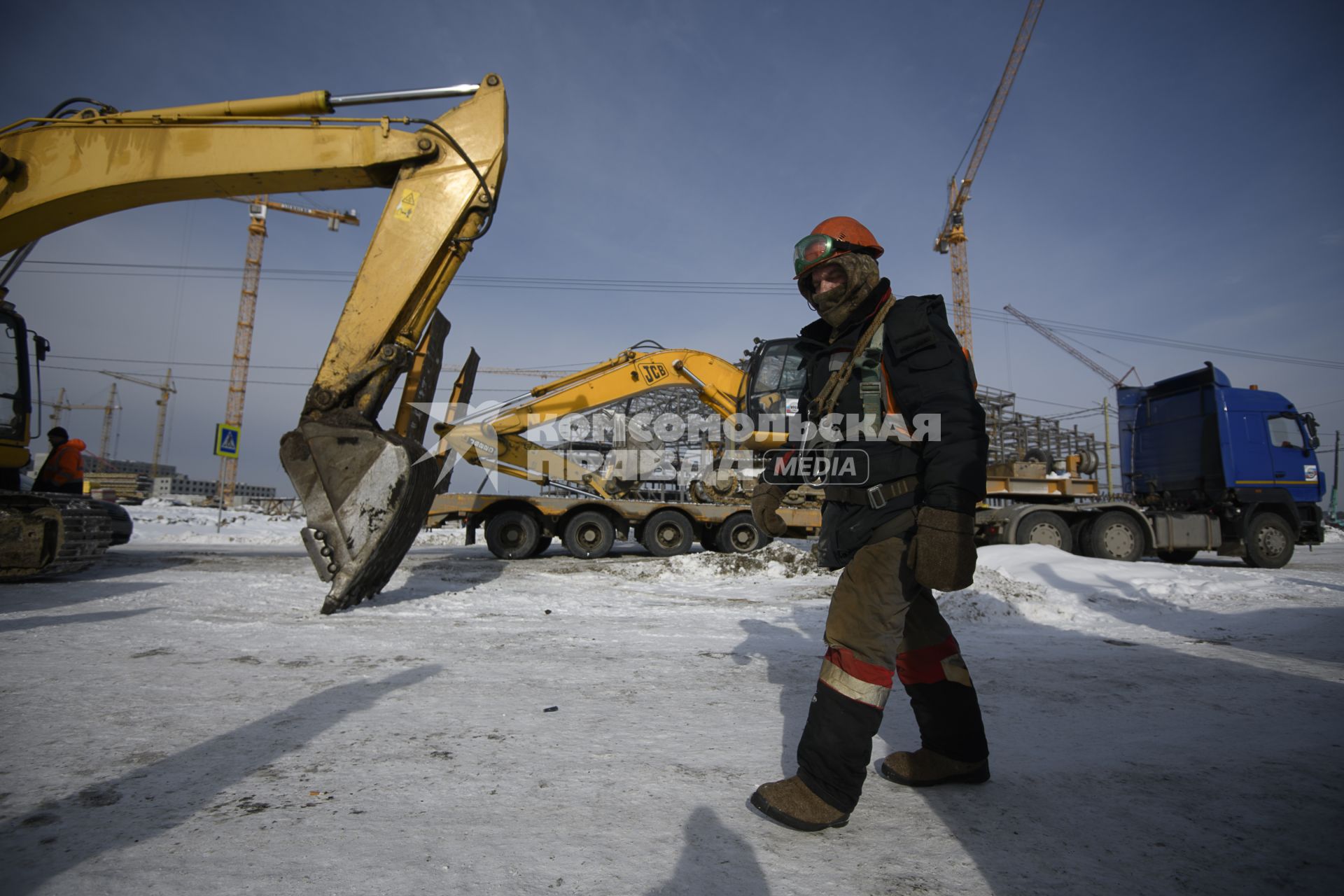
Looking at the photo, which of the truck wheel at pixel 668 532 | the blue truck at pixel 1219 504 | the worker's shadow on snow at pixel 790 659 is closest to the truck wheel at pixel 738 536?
the truck wheel at pixel 668 532

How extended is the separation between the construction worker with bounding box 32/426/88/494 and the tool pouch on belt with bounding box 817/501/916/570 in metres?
9.94

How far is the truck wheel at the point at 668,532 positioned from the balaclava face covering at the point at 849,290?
32.1 feet

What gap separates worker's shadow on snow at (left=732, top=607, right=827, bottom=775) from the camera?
2662mm

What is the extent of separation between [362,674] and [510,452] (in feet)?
28.6

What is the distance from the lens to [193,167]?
5.68 m

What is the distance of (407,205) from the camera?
586cm

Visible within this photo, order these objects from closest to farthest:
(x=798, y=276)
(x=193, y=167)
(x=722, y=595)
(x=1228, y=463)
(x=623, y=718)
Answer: (x=798, y=276), (x=623, y=718), (x=193, y=167), (x=722, y=595), (x=1228, y=463)

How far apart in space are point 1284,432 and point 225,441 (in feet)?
70.0

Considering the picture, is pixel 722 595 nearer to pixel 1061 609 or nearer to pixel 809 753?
pixel 1061 609

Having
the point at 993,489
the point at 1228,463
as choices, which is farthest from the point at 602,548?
the point at 1228,463

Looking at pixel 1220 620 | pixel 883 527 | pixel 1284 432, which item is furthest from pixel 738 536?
pixel 883 527

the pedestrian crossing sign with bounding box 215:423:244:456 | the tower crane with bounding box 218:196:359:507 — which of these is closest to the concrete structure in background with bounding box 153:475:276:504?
the tower crane with bounding box 218:196:359:507

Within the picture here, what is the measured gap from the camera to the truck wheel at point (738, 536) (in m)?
12.1

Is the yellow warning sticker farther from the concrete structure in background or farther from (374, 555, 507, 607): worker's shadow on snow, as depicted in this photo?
the concrete structure in background
